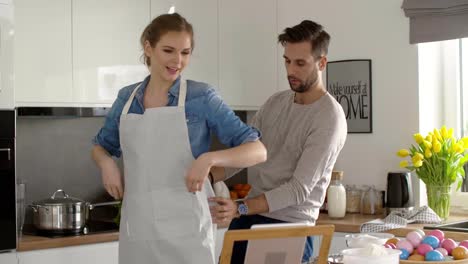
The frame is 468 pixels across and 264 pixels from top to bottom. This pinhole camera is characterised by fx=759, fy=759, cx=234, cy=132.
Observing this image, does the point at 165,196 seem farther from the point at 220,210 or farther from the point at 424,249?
the point at 424,249

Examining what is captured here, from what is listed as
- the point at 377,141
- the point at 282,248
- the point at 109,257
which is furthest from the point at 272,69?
the point at 282,248

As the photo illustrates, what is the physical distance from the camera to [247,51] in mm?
4359

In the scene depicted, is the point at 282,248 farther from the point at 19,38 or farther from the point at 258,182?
the point at 19,38

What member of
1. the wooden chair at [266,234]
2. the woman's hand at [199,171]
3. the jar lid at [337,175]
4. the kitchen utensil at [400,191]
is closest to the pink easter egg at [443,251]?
the wooden chair at [266,234]

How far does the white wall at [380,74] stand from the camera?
4020 mm

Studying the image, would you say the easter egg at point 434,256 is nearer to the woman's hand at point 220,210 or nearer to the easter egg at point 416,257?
the easter egg at point 416,257

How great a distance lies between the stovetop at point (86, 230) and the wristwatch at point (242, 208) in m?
1.23

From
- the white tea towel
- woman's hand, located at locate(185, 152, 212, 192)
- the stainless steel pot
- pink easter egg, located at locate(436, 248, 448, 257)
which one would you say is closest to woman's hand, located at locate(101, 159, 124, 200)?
woman's hand, located at locate(185, 152, 212, 192)

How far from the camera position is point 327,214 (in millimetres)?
4109

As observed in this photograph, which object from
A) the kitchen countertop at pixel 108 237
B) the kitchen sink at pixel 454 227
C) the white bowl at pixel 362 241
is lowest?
the kitchen countertop at pixel 108 237

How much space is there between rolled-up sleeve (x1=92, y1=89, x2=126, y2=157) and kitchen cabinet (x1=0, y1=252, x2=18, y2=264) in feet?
3.69

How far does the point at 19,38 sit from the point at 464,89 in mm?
2316

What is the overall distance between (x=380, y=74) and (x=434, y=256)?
2.14 metres

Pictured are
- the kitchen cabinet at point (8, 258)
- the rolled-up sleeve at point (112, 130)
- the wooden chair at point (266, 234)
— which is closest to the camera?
the wooden chair at point (266, 234)
